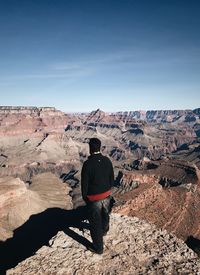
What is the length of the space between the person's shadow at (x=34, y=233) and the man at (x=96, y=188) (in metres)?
35.2

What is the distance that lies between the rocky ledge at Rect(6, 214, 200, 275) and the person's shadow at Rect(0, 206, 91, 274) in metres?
33.9

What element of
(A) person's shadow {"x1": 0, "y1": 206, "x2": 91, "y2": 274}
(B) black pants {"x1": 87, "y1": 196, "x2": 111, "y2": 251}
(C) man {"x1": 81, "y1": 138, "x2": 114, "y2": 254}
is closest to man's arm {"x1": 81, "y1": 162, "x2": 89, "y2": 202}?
(C) man {"x1": 81, "y1": 138, "x2": 114, "y2": 254}

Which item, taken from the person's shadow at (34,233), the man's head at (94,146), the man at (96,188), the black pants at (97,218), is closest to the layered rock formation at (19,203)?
→ the person's shadow at (34,233)

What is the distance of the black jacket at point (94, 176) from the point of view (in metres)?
9.76

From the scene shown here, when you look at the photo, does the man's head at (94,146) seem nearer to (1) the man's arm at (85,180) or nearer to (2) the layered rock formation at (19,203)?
(1) the man's arm at (85,180)

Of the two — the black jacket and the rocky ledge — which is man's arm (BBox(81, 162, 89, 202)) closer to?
the black jacket

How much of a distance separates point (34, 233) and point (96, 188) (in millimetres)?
63636

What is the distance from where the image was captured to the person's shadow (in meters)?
54.4

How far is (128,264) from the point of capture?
380 inches

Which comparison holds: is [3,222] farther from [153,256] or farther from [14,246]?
[153,256]

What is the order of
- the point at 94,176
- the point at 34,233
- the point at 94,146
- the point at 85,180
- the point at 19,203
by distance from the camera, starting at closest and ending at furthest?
the point at 85,180
the point at 94,176
the point at 94,146
the point at 34,233
the point at 19,203

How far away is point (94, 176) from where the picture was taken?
32.2 feet

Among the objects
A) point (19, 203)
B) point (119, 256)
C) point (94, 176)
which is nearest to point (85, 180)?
point (94, 176)

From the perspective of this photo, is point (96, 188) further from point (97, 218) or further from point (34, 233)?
point (34, 233)
